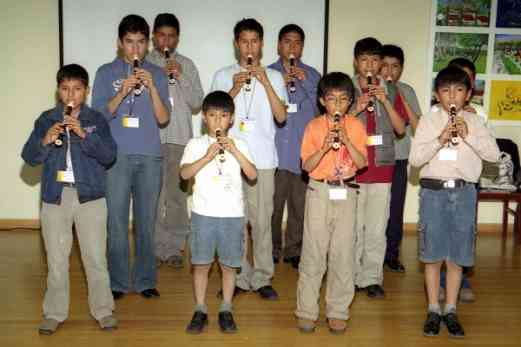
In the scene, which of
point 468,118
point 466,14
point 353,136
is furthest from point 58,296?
point 466,14

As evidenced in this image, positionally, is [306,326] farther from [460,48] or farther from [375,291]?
[460,48]

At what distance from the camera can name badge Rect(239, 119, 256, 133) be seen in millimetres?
3973

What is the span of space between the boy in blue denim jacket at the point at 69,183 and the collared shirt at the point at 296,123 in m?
1.55

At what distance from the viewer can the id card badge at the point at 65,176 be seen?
3.37 metres

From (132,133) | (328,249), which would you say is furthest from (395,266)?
(132,133)

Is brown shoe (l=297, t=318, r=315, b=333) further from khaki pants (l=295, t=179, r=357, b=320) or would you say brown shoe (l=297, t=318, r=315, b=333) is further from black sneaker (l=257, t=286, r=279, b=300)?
black sneaker (l=257, t=286, r=279, b=300)

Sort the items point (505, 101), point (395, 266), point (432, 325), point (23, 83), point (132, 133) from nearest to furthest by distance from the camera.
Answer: point (432, 325)
point (132, 133)
point (395, 266)
point (23, 83)
point (505, 101)

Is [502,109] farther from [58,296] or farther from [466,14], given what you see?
[58,296]

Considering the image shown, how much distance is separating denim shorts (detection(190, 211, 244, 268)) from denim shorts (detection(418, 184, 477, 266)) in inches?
41.1

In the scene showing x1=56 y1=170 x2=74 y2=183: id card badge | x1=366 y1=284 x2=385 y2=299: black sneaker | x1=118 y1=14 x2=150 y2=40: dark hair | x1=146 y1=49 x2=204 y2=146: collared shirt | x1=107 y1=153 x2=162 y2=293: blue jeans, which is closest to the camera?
x1=56 y1=170 x2=74 y2=183: id card badge

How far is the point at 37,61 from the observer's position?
235 inches

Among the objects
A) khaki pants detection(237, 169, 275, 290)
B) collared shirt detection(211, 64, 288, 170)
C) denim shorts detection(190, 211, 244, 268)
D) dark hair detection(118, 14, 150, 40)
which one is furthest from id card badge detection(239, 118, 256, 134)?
dark hair detection(118, 14, 150, 40)

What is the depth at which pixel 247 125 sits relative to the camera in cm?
397

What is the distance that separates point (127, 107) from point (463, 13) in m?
3.70
